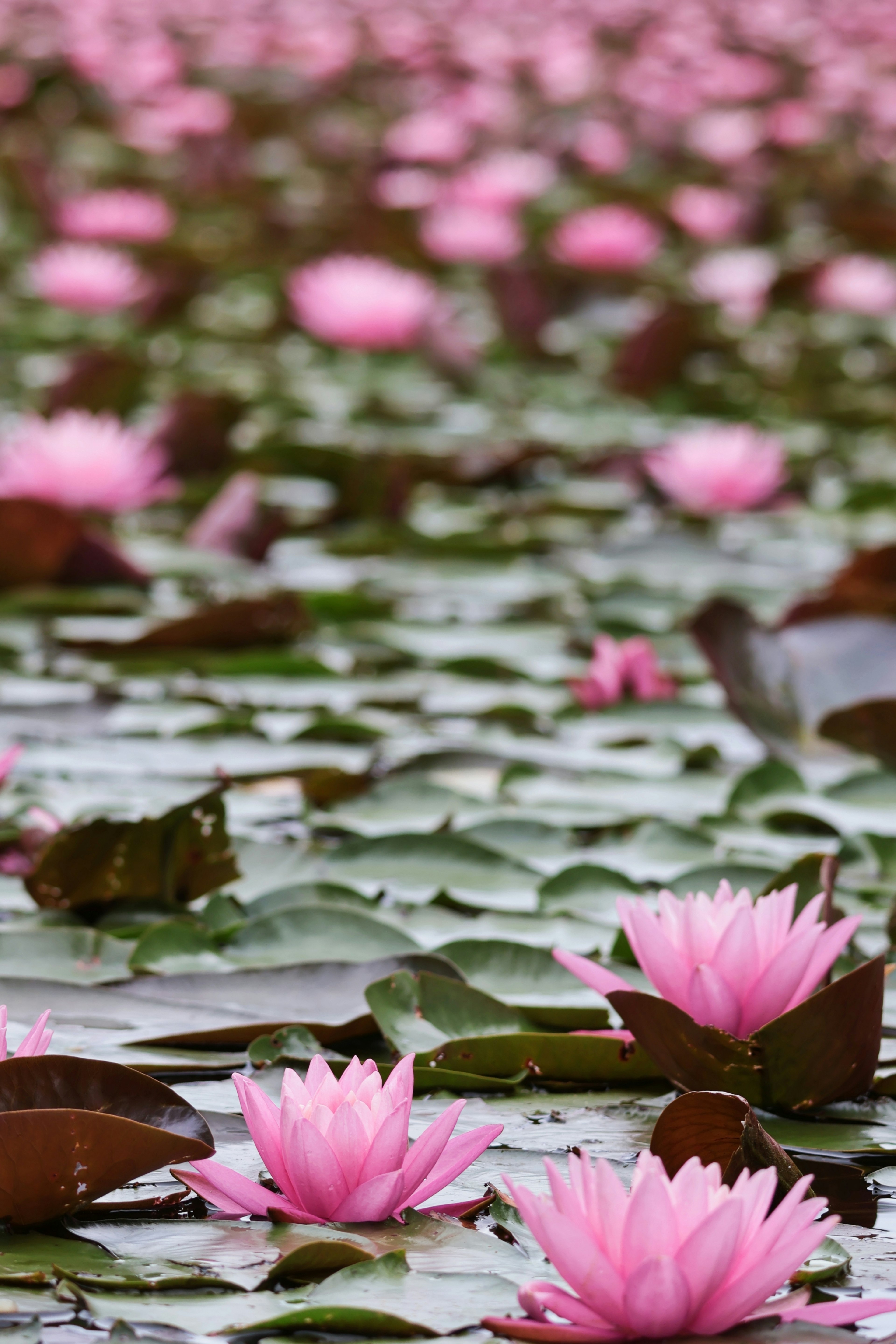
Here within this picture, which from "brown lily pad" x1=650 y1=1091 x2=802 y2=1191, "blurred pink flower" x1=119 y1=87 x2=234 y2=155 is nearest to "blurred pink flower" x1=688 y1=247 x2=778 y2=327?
"blurred pink flower" x1=119 y1=87 x2=234 y2=155

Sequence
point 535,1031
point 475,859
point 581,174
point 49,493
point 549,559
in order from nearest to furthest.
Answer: point 535,1031, point 475,859, point 49,493, point 549,559, point 581,174

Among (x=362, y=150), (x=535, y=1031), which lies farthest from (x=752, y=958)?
(x=362, y=150)

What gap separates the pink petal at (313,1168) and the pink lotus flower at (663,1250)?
0.35 ft

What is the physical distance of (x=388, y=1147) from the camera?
748 millimetres

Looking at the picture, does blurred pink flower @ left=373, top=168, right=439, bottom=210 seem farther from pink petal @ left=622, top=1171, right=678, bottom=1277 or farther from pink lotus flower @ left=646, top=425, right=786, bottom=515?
pink petal @ left=622, top=1171, right=678, bottom=1277

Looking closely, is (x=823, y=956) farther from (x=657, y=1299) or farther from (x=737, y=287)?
(x=737, y=287)

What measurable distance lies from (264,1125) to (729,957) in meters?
0.27

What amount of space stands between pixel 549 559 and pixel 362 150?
13.2 ft

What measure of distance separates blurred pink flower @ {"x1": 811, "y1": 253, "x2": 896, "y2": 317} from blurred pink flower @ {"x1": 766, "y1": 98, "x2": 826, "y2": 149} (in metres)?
2.16

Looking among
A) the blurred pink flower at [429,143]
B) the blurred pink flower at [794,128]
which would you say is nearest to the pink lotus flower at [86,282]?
the blurred pink flower at [429,143]

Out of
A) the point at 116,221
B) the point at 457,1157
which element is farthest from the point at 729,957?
the point at 116,221

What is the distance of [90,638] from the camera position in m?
1.86

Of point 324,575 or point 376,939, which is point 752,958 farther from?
point 324,575

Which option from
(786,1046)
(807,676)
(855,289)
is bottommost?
(855,289)
